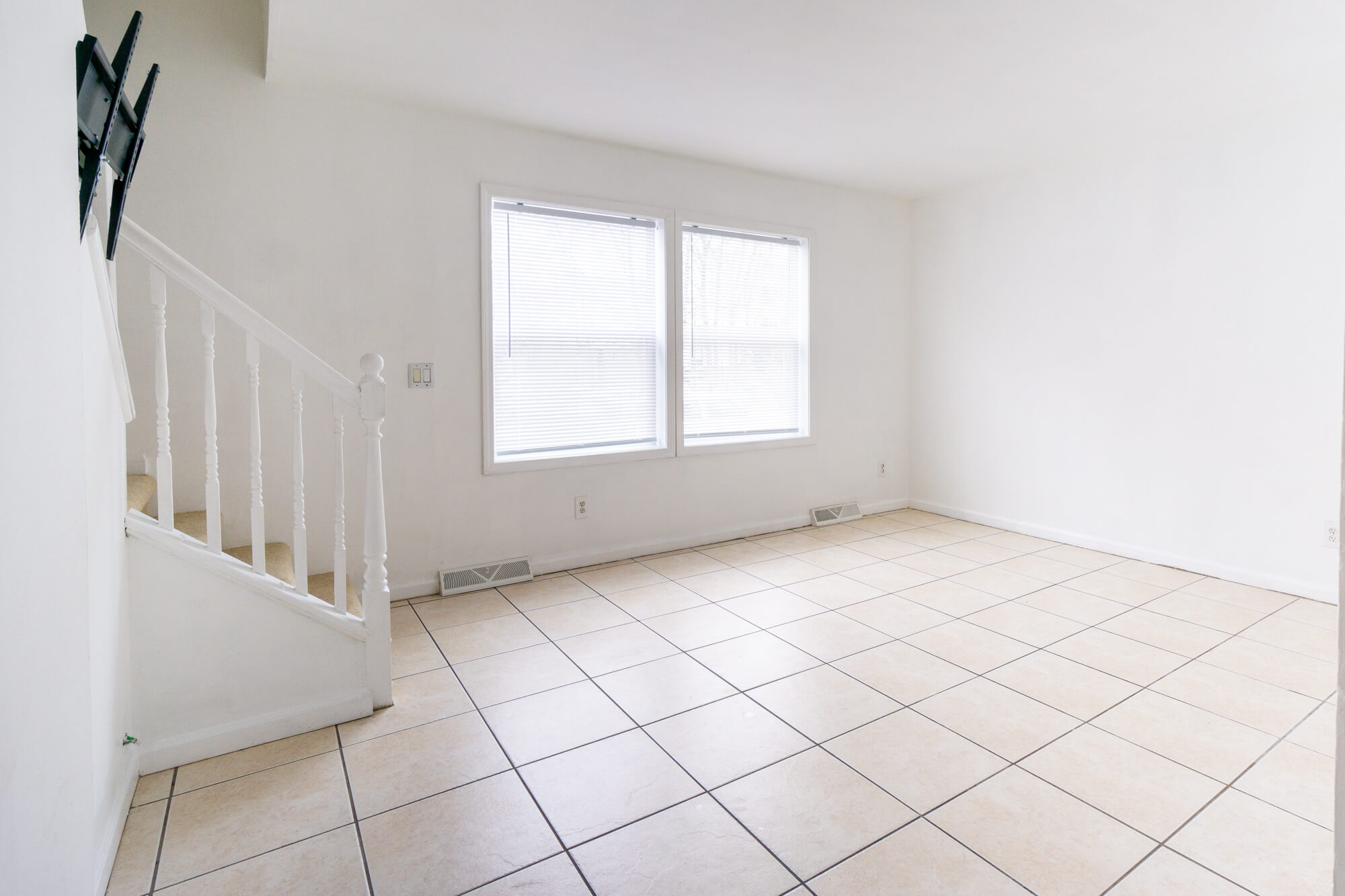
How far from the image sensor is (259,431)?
2.29 metres

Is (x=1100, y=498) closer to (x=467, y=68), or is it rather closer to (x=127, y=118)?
(x=467, y=68)

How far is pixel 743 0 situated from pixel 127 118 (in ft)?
6.17

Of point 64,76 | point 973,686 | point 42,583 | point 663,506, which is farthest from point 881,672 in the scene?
point 64,76

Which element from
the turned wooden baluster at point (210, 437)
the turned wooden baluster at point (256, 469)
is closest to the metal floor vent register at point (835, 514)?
the turned wooden baluster at point (256, 469)

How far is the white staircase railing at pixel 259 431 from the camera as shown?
200 cm

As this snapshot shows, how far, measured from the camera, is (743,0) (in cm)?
238

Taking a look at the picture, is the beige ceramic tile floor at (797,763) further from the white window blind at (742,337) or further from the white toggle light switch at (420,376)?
the white window blind at (742,337)

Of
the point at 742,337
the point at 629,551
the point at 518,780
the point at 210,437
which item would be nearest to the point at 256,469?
the point at 210,437

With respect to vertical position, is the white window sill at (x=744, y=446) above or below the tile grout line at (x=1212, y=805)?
above

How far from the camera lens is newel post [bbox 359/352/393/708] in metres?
2.30

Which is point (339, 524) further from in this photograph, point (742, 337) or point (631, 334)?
point (742, 337)

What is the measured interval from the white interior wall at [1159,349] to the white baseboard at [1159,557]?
1 cm

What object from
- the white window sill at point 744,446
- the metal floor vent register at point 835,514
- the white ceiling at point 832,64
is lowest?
the metal floor vent register at point 835,514

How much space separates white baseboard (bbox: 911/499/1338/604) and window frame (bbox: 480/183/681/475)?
2429mm
